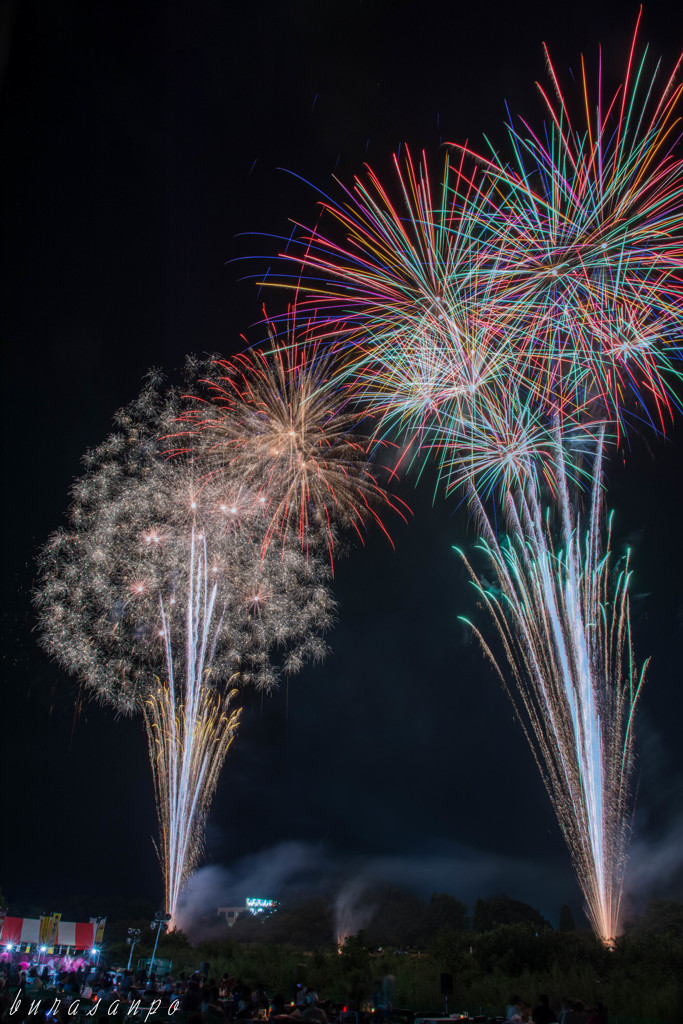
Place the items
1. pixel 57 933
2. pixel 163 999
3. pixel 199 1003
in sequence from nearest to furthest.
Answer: pixel 199 1003, pixel 163 999, pixel 57 933

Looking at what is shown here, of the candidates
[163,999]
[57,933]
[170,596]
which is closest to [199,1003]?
[163,999]

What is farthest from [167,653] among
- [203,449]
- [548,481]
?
[548,481]

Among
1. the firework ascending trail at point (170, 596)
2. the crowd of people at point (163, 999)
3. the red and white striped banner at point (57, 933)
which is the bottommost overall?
the red and white striped banner at point (57, 933)

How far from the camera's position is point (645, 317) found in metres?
13.8

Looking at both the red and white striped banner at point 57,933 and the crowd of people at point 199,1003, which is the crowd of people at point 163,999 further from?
the red and white striped banner at point 57,933

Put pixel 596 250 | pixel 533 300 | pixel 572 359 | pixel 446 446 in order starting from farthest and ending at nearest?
1. pixel 446 446
2. pixel 572 359
3. pixel 533 300
4. pixel 596 250

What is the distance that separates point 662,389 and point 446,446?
518 centimetres

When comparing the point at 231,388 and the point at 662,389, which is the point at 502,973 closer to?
the point at 662,389

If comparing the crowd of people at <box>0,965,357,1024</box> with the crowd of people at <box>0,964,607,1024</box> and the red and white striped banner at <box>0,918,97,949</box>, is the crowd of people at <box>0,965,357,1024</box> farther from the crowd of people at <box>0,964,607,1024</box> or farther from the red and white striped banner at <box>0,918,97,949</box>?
the red and white striped banner at <box>0,918,97,949</box>

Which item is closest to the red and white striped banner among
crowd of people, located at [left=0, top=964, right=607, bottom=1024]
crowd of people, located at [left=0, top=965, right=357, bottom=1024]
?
crowd of people, located at [left=0, top=965, right=357, bottom=1024]

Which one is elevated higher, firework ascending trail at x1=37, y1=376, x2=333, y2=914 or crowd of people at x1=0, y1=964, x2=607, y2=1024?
firework ascending trail at x1=37, y1=376, x2=333, y2=914

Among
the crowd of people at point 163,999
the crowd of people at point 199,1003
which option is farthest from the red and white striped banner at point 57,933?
the crowd of people at point 199,1003

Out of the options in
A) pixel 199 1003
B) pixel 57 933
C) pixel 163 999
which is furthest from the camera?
pixel 57 933

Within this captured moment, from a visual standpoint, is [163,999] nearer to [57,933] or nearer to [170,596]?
[170,596]
